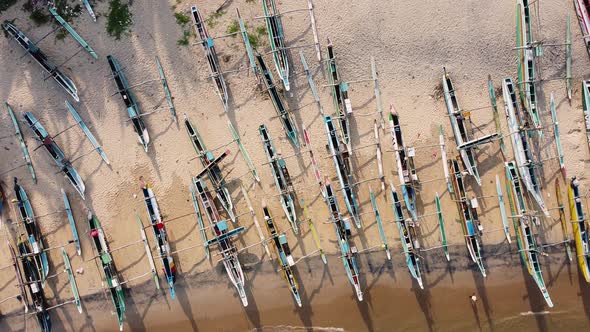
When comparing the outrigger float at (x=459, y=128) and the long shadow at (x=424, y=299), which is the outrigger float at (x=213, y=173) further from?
the outrigger float at (x=459, y=128)

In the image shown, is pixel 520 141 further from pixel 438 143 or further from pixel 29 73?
pixel 29 73

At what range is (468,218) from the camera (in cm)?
1481

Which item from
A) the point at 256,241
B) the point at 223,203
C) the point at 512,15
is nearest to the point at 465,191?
the point at 512,15

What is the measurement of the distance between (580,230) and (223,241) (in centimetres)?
1312

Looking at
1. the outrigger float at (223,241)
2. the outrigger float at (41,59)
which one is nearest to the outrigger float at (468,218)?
the outrigger float at (223,241)

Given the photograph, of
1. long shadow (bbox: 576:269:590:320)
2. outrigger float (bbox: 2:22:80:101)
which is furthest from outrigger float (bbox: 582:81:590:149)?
outrigger float (bbox: 2:22:80:101)

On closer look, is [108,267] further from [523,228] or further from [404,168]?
[523,228]

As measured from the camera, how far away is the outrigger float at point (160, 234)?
15172 millimetres

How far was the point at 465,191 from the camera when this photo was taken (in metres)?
15.0

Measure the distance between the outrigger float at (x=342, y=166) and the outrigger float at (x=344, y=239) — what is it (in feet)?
1.38

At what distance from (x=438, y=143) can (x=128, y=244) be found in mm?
12613

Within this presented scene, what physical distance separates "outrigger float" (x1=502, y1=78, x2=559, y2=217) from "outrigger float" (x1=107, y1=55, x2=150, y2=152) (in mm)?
13805

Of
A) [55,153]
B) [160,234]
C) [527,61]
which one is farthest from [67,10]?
[527,61]

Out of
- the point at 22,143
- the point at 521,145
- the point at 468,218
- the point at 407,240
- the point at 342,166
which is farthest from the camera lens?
the point at 22,143
